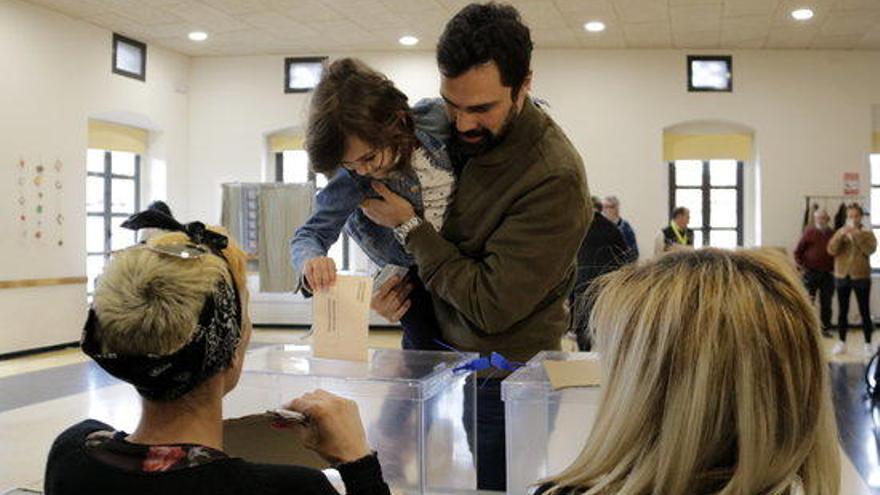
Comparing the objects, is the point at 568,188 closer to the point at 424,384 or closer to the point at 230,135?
the point at 424,384

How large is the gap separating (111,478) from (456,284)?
0.73 meters

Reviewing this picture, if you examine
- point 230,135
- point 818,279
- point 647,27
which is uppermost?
point 647,27

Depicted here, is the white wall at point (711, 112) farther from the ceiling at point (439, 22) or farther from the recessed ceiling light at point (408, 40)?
the recessed ceiling light at point (408, 40)

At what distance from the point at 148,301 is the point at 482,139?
768 millimetres

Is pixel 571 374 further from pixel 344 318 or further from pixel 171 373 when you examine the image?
pixel 171 373

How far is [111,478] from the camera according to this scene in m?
0.97

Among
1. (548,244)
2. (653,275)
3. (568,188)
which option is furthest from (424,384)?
(653,275)

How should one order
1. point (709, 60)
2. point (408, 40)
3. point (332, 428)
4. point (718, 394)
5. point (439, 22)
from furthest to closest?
point (709, 60) → point (408, 40) → point (439, 22) → point (332, 428) → point (718, 394)

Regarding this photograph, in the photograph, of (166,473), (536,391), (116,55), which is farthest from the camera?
(116,55)

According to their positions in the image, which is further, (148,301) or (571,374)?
(571,374)

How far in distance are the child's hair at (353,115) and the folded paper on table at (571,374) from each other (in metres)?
0.49

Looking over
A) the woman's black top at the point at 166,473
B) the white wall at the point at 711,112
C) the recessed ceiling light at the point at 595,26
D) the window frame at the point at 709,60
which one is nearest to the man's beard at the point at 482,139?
the woman's black top at the point at 166,473

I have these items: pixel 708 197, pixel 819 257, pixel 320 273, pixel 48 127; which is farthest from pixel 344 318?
pixel 708 197

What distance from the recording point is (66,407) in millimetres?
5480
